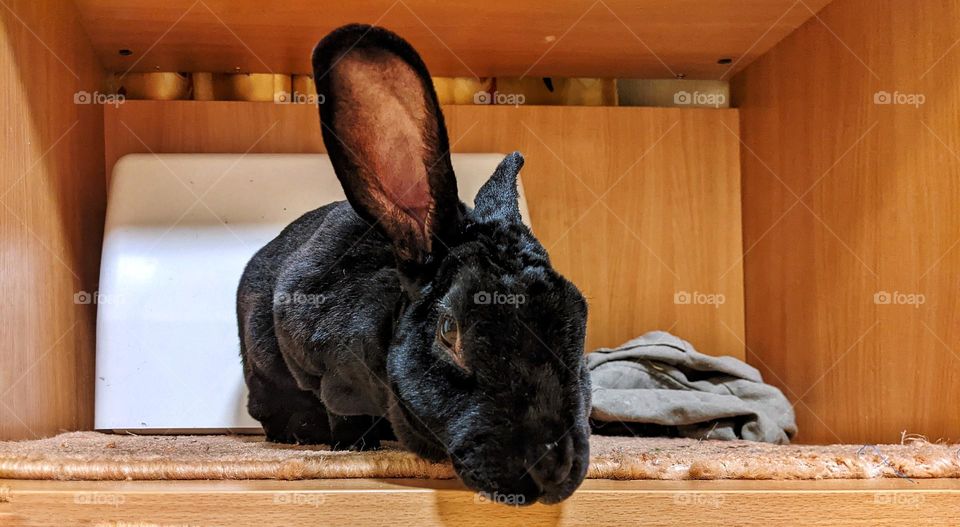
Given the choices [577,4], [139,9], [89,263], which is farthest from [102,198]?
[577,4]

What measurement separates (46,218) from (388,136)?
2.61ft

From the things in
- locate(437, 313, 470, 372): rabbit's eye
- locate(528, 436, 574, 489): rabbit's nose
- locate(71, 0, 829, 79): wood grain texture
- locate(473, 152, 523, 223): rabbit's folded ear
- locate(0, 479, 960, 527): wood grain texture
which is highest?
locate(71, 0, 829, 79): wood grain texture

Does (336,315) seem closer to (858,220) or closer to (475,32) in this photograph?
(475,32)

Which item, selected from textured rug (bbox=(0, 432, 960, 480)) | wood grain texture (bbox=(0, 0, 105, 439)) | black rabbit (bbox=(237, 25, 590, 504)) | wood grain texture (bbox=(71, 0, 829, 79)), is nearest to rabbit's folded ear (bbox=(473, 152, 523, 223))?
black rabbit (bbox=(237, 25, 590, 504))

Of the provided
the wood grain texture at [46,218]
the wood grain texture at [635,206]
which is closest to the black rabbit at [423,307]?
the wood grain texture at [46,218]

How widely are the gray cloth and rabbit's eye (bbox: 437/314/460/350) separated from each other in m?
0.74

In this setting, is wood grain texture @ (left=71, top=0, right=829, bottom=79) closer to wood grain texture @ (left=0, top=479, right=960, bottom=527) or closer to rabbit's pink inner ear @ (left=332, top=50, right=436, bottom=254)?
rabbit's pink inner ear @ (left=332, top=50, right=436, bottom=254)

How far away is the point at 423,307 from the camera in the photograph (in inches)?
35.5

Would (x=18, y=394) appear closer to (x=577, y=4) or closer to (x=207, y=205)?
(x=207, y=205)

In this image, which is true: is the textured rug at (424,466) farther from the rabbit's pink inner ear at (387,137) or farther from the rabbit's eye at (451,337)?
the rabbit's pink inner ear at (387,137)

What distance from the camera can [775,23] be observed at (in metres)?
1.62

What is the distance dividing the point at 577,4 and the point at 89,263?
1091mm

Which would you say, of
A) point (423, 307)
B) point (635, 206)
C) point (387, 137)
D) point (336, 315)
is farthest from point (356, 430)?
point (635, 206)

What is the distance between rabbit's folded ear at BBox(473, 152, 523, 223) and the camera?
38.3 inches
